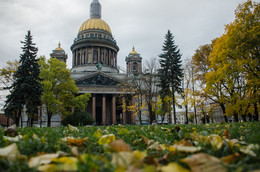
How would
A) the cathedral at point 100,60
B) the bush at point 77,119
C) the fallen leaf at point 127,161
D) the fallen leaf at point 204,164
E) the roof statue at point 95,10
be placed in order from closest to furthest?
1. the fallen leaf at point 204,164
2. the fallen leaf at point 127,161
3. the bush at point 77,119
4. the cathedral at point 100,60
5. the roof statue at point 95,10

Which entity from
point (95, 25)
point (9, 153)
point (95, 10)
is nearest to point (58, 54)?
point (95, 25)

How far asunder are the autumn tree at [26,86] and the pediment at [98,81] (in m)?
20.3

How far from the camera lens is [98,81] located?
48.0 m

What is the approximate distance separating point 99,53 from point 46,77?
107 feet

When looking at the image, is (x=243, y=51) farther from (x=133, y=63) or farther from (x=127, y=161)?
(x=133, y=63)

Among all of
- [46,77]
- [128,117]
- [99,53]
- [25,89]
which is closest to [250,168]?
[25,89]

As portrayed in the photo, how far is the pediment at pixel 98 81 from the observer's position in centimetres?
4719

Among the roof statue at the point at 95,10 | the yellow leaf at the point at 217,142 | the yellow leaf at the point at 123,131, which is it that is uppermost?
the roof statue at the point at 95,10

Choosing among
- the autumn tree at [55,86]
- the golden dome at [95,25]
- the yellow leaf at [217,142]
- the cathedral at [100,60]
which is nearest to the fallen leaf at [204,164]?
the yellow leaf at [217,142]

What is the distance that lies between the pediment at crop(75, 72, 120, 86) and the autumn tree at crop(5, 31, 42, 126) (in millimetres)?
20302

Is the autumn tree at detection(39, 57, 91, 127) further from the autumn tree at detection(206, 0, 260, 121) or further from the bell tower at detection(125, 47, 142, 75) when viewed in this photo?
Result: the bell tower at detection(125, 47, 142, 75)

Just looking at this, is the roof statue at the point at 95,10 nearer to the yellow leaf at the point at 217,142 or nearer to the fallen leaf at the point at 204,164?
the yellow leaf at the point at 217,142

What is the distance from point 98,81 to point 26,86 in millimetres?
24237

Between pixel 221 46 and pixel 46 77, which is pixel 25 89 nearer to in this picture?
pixel 46 77
